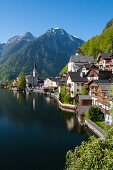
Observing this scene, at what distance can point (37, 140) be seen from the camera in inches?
1096

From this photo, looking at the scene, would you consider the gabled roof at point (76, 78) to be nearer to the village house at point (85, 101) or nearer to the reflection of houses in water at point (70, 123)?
the village house at point (85, 101)

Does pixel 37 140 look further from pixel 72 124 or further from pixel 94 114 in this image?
pixel 94 114

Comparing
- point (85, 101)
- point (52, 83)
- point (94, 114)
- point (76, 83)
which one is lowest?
point (94, 114)

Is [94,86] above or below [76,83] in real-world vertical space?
below

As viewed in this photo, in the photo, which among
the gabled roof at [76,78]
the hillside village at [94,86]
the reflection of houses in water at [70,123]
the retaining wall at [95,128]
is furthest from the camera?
the gabled roof at [76,78]

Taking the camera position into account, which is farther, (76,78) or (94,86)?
(76,78)

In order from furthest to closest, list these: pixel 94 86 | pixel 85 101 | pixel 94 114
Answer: pixel 85 101, pixel 94 86, pixel 94 114

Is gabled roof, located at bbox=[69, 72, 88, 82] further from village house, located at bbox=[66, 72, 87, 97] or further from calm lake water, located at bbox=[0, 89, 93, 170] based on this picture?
calm lake water, located at bbox=[0, 89, 93, 170]

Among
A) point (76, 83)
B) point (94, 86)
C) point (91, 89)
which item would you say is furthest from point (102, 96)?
point (76, 83)

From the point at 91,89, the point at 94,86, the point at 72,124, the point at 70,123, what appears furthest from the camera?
the point at 91,89

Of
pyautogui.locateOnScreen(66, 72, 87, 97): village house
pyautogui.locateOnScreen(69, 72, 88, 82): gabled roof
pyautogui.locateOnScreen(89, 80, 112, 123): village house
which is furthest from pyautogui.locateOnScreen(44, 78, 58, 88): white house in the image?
pyautogui.locateOnScreen(89, 80, 112, 123): village house

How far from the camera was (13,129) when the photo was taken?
1336 inches

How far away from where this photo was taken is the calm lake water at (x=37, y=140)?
20484mm

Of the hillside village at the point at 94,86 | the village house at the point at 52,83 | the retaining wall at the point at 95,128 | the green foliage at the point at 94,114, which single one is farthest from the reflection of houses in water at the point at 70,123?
the village house at the point at 52,83
